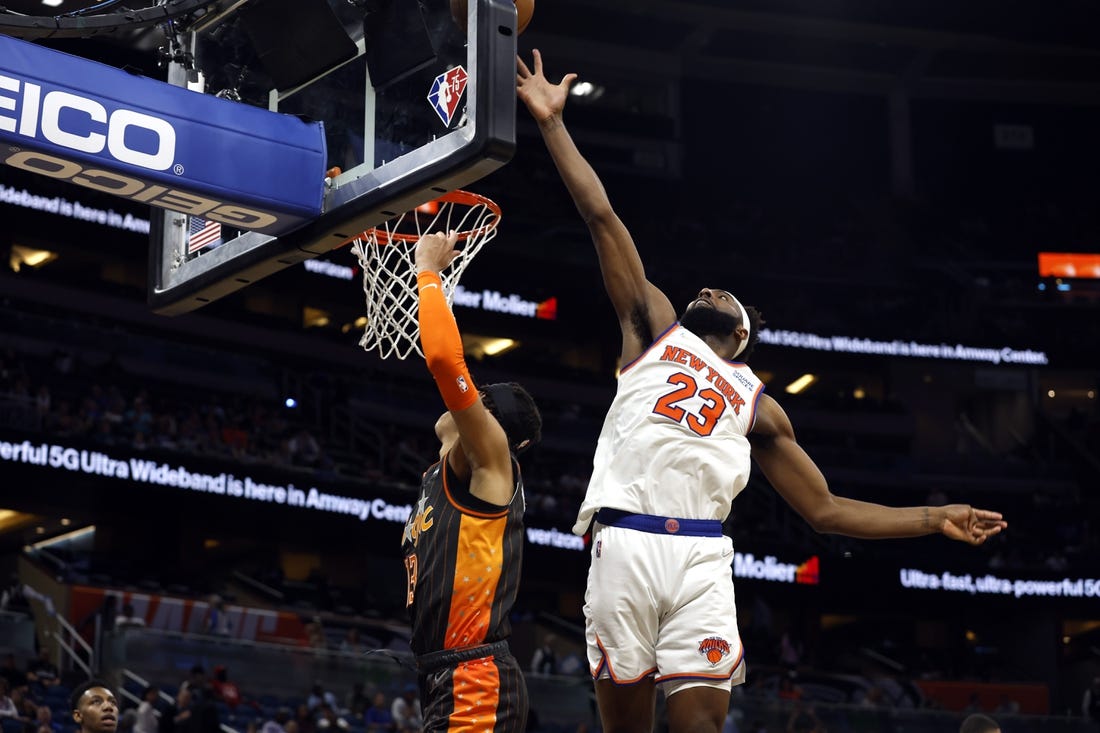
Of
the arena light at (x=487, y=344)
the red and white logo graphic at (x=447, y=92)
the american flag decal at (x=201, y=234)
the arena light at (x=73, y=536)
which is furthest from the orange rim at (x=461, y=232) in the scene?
the arena light at (x=487, y=344)

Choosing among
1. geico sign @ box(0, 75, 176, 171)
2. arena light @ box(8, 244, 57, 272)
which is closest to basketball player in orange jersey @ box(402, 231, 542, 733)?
geico sign @ box(0, 75, 176, 171)

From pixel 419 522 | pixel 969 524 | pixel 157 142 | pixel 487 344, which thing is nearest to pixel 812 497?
pixel 969 524

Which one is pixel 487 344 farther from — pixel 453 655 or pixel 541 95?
pixel 453 655

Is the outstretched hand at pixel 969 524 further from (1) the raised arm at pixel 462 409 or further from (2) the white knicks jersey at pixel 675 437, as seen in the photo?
(1) the raised arm at pixel 462 409

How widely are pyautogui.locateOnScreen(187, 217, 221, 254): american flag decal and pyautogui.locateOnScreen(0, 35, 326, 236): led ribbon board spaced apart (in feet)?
1.19

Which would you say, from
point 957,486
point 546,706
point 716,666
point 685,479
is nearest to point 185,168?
point 685,479

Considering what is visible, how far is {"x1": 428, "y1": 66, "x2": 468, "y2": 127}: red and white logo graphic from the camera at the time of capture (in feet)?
16.2

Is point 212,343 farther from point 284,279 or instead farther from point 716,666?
point 716,666

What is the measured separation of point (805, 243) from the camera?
3594cm

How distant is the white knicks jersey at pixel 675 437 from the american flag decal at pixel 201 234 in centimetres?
189

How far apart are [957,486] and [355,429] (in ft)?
48.6

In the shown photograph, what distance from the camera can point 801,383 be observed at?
37.8 m

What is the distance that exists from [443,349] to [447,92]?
1012 millimetres

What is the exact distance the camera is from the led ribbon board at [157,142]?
4.85 m
